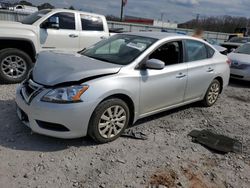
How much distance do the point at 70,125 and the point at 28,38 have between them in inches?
135

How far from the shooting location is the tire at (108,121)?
130 inches

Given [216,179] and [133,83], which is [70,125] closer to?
[133,83]

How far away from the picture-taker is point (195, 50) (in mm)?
4770

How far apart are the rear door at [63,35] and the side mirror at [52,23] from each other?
77 mm

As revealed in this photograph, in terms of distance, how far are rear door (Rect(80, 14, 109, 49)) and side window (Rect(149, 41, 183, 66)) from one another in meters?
3.14

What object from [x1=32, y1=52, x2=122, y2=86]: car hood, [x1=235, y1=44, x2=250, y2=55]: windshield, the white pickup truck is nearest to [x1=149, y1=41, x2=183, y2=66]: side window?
[x1=32, y1=52, x2=122, y2=86]: car hood

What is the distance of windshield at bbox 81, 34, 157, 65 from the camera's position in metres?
3.82

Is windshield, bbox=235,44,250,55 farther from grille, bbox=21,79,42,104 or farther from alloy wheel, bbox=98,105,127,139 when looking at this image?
grille, bbox=21,79,42,104

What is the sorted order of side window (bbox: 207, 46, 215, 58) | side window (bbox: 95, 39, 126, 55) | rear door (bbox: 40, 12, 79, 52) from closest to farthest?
side window (bbox: 95, 39, 126, 55)
side window (bbox: 207, 46, 215, 58)
rear door (bbox: 40, 12, 79, 52)

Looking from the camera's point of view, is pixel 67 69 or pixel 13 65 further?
pixel 13 65

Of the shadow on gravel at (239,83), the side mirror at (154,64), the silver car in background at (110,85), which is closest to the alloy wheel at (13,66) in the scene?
the silver car in background at (110,85)

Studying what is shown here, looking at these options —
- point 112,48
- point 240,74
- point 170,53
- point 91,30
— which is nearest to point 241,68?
point 240,74

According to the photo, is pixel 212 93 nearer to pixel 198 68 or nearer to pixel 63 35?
pixel 198 68

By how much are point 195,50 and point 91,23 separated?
3.32 meters
